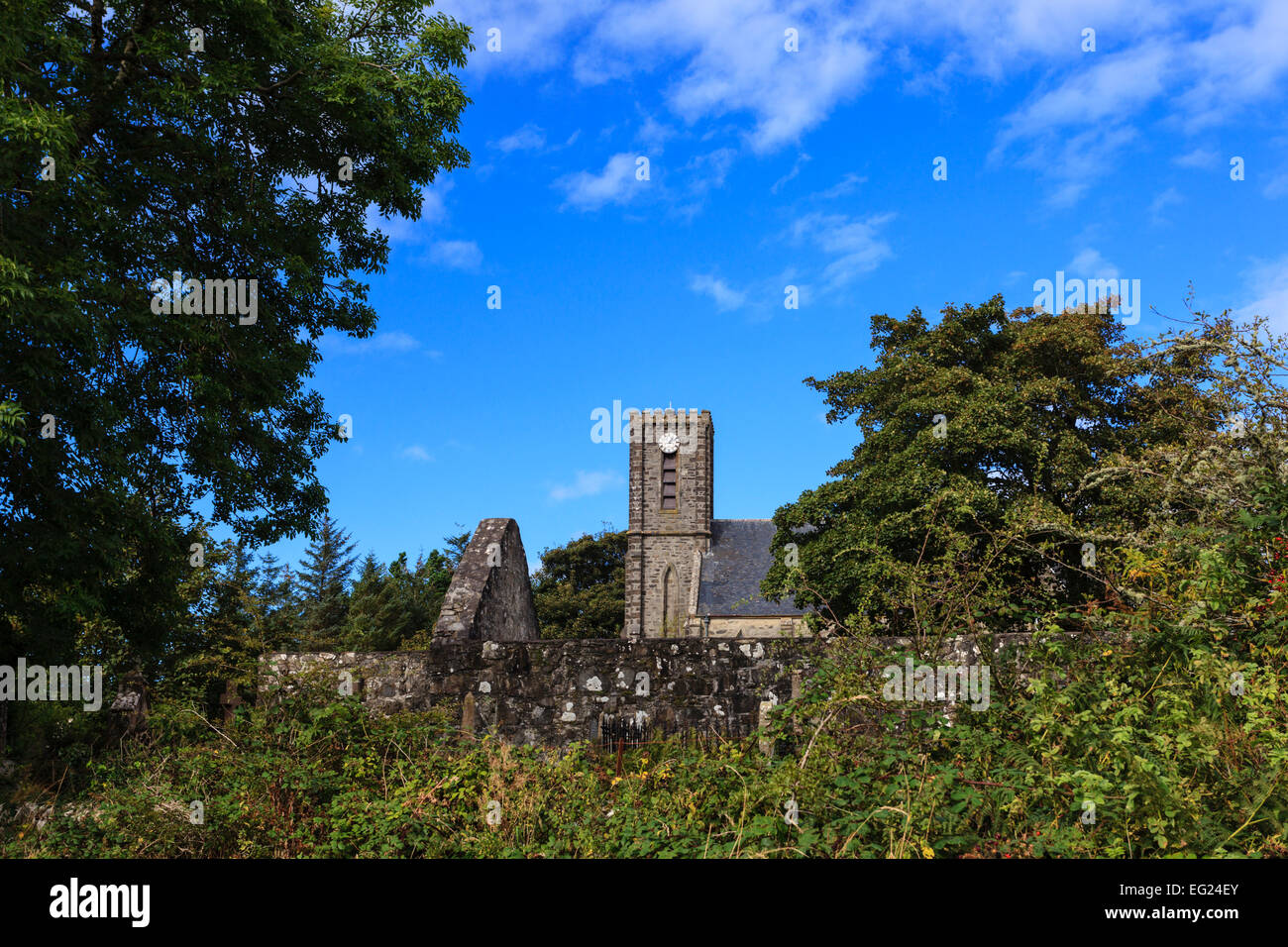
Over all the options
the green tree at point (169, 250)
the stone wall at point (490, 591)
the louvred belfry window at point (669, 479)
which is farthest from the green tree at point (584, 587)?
the green tree at point (169, 250)

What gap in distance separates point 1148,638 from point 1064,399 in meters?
16.7

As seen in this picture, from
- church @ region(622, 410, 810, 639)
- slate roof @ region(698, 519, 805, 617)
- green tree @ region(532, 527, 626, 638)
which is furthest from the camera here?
green tree @ region(532, 527, 626, 638)

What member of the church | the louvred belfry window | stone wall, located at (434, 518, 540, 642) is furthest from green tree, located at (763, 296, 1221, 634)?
the louvred belfry window

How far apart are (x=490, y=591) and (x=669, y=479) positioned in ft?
125

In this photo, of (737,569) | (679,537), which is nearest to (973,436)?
(737,569)

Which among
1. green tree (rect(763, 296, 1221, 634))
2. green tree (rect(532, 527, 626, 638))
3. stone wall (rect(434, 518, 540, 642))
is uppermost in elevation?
green tree (rect(763, 296, 1221, 634))

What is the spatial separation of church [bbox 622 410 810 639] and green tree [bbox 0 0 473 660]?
31.4 m

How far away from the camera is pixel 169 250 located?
12.2 meters

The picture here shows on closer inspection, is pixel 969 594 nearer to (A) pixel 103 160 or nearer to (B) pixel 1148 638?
(B) pixel 1148 638

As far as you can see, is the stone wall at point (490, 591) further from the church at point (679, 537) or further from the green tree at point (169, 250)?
the church at point (679, 537)

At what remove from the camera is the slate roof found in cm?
4112

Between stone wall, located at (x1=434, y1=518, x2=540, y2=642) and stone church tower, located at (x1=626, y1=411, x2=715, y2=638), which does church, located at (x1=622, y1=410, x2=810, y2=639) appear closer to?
stone church tower, located at (x1=626, y1=411, x2=715, y2=638)

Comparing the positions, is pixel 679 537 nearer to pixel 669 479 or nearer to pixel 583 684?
pixel 669 479
